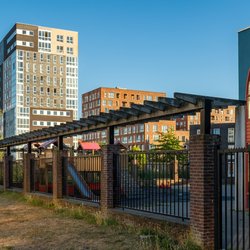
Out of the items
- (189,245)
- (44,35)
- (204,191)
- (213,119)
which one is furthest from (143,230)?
(44,35)

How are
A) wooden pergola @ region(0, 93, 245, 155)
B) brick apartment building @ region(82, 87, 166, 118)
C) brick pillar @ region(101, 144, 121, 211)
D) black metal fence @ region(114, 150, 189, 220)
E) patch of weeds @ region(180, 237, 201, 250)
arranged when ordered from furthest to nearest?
brick apartment building @ region(82, 87, 166, 118) < brick pillar @ region(101, 144, 121, 211) < black metal fence @ region(114, 150, 189, 220) < wooden pergola @ region(0, 93, 245, 155) < patch of weeds @ region(180, 237, 201, 250)

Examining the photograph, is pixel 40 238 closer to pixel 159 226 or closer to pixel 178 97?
pixel 159 226

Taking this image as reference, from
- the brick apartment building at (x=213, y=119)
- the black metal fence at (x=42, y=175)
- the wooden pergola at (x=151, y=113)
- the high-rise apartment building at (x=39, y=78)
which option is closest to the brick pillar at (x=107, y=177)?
the wooden pergola at (x=151, y=113)

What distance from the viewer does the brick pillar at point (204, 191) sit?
955cm

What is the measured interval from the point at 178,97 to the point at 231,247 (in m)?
3.62

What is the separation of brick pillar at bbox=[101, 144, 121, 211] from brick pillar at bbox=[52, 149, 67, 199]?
4.40 metres

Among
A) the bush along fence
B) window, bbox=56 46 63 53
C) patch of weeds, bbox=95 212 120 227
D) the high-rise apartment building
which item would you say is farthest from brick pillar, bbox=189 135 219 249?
window, bbox=56 46 63 53

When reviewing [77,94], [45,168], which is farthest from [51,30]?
[45,168]

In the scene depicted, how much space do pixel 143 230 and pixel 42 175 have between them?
38.1 ft

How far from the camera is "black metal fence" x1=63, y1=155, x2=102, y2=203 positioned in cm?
1712

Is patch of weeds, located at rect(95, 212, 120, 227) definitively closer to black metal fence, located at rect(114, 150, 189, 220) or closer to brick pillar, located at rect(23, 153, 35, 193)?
black metal fence, located at rect(114, 150, 189, 220)

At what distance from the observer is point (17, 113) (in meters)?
118

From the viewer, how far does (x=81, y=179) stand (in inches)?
725

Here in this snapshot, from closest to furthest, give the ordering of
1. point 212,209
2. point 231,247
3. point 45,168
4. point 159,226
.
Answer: point 231,247 → point 212,209 → point 159,226 → point 45,168
